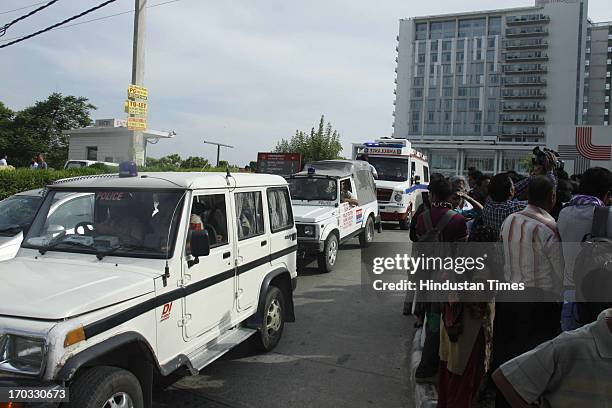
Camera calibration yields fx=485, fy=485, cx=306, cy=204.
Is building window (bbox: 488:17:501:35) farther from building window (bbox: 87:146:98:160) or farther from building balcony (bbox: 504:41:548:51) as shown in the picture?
building window (bbox: 87:146:98:160)

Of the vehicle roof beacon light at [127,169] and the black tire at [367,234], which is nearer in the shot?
the vehicle roof beacon light at [127,169]

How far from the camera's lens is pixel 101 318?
9.79 feet

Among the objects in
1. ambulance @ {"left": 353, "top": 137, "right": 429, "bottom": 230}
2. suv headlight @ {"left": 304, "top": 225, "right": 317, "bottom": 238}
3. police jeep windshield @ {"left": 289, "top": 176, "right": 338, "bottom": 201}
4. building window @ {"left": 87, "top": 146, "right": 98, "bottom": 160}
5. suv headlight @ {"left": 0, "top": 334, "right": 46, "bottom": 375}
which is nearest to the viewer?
suv headlight @ {"left": 0, "top": 334, "right": 46, "bottom": 375}

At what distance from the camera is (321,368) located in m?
5.08

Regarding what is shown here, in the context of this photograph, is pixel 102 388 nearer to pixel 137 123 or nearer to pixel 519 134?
pixel 137 123

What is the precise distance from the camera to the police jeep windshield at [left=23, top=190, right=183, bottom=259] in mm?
3826

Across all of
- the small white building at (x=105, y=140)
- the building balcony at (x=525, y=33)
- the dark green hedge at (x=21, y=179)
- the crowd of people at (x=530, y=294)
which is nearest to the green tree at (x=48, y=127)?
the small white building at (x=105, y=140)

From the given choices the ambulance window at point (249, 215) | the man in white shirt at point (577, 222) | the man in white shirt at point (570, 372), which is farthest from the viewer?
the ambulance window at point (249, 215)

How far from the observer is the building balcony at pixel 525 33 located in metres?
102

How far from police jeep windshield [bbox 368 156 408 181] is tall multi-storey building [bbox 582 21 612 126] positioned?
109 metres

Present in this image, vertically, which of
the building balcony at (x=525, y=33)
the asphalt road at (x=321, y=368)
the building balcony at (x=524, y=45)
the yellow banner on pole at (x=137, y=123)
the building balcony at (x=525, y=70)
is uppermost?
the building balcony at (x=525, y=33)

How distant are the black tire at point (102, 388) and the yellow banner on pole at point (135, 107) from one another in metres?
7.49

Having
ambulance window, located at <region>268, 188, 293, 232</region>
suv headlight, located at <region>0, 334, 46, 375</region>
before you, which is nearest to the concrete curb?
ambulance window, located at <region>268, 188, 293, 232</region>

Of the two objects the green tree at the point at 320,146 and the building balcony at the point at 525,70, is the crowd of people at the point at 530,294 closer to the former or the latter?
the green tree at the point at 320,146
